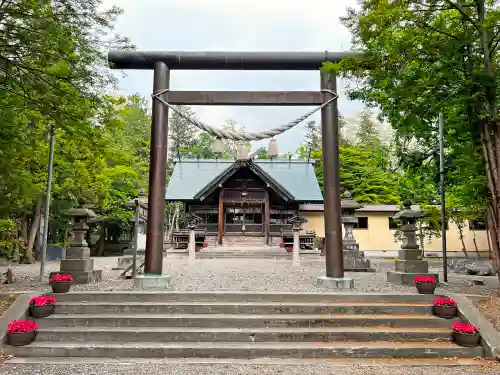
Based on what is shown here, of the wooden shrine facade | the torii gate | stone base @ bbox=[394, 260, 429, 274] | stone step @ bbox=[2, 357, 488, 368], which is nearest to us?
stone step @ bbox=[2, 357, 488, 368]

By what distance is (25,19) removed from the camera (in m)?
6.72

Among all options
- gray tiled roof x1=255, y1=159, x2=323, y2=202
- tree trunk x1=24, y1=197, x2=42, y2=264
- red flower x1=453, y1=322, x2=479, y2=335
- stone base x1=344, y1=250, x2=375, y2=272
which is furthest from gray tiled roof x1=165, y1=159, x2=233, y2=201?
red flower x1=453, y1=322, x2=479, y2=335

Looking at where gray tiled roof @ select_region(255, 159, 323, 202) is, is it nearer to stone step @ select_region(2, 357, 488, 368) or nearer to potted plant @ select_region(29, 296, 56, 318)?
stone step @ select_region(2, 357, 488, 368)

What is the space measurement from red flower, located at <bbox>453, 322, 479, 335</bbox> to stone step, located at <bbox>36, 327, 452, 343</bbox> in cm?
19

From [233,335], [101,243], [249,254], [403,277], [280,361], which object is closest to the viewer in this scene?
[280,361]

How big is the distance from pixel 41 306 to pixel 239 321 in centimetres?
334

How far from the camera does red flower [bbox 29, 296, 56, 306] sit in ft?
19.9

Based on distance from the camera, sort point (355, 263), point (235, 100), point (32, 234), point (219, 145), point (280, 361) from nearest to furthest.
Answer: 1. point (280, 361)
2. point (235, 100)
3. point (219, 145)
4. point (355, 263)
5. point (32, 234)

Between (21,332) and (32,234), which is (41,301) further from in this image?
(32,234)

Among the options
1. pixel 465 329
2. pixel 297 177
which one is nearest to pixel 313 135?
pixel 297 177

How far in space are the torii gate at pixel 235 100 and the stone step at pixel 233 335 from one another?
203 cm

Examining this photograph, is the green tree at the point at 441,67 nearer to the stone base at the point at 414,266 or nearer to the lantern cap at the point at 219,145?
the stone base at the point at 414,266

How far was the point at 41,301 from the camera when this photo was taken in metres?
6.11

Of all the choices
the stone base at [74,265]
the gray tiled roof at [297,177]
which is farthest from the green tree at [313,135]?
the stone base at [74,265]
